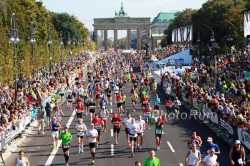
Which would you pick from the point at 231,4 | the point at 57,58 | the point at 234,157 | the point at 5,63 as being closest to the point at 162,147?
the point at 234,157

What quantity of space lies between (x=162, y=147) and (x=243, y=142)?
10.9ft

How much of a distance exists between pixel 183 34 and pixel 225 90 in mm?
30900

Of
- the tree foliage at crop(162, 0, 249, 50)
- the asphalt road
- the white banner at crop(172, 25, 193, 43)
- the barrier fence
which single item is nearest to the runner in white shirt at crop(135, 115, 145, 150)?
the asphalt road

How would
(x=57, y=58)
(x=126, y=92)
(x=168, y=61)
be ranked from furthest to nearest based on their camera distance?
(x=57, y=58), (x=168, y=61), (x=126, y=92)

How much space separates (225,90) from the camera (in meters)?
36.9

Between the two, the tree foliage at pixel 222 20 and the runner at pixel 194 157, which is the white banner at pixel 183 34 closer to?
the tree foliage at pixel 222 20

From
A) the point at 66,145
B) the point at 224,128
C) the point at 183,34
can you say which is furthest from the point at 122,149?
the point at 183,34

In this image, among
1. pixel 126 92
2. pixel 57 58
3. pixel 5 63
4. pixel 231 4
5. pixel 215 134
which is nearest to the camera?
pixel 215 134

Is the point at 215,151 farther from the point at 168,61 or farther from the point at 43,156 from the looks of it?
the point at 168,61

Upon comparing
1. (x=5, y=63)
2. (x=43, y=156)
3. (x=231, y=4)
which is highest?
(x=231, y=4)

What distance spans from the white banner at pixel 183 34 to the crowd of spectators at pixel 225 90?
1085 cm

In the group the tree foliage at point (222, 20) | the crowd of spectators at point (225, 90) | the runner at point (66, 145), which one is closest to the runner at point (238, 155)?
the crowd of spectators at point (225, 90)

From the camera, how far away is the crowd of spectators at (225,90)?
75.1 feet

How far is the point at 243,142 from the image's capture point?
66.8ft
